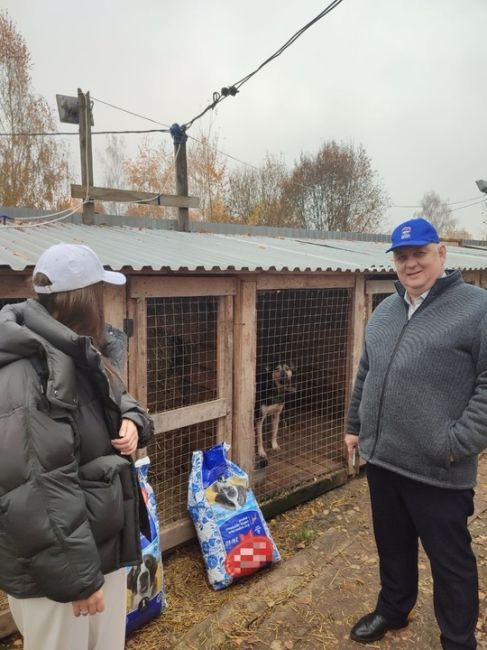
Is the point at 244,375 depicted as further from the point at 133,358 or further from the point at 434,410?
the point at 434,410

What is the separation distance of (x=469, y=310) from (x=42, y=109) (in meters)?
18.5

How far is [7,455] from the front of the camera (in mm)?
1245

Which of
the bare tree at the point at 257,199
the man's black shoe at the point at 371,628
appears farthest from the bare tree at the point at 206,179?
the man's black shoe at the point at 371,628

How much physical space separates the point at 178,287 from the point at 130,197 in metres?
2.16

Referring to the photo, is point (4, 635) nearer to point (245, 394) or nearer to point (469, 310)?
point (245, 394)


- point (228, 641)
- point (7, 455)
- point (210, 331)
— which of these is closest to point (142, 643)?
point (228, 641)

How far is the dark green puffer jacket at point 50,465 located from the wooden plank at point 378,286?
12.1 ft

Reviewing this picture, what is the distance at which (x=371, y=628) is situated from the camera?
8.30 ft

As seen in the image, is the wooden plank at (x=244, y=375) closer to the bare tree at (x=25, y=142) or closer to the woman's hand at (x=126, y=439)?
the woman's hand at (x=126, y=439)

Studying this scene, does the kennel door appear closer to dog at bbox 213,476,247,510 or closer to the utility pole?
dog at bbox 213,476,247,510

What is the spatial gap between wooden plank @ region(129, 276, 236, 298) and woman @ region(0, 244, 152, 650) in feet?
4.56

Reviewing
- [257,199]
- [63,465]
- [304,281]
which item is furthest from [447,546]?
[257,199]

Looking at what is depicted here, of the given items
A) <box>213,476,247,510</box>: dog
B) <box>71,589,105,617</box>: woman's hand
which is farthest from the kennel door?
<box>71,589,105,617</box>: woman's hand

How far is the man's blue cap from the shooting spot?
6.84 feet
